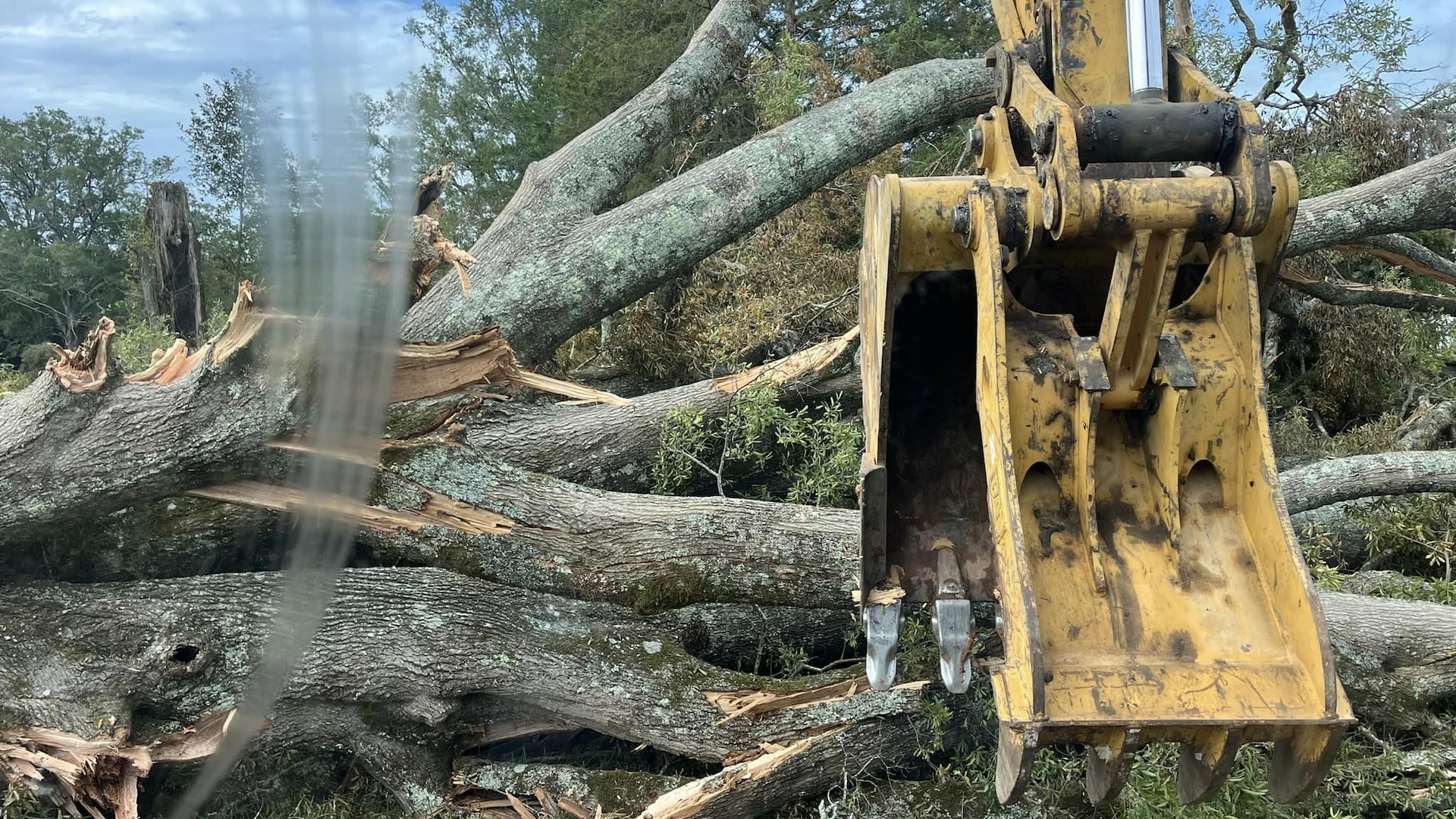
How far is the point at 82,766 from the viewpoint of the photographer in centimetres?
338

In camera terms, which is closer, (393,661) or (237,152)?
(237,152)

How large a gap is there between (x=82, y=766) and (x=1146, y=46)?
12.9 feet

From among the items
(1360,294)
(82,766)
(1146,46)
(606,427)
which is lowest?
(82,766)

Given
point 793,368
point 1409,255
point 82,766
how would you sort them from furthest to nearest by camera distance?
point 1409,255
point 793,368
point 82,766

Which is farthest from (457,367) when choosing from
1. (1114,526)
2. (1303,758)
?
(1303,758)

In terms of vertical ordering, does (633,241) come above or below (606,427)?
above

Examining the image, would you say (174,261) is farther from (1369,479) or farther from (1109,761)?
(1369,479)

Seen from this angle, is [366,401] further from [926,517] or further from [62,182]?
[62,182]

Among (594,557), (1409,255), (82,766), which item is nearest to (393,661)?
(594,557)

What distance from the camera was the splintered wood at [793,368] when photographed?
5.07 m

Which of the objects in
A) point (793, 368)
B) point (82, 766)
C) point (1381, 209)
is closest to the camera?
point (82, 766)

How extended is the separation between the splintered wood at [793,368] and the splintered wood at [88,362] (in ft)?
8.66

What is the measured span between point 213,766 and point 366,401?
163 cm

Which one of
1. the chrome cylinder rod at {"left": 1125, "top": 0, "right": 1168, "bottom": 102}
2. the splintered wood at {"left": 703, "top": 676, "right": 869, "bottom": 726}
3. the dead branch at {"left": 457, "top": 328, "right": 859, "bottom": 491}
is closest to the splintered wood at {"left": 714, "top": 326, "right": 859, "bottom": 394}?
the dead branch at {"left": 457, "top": 328, "right": 859, "bottom": 491}
